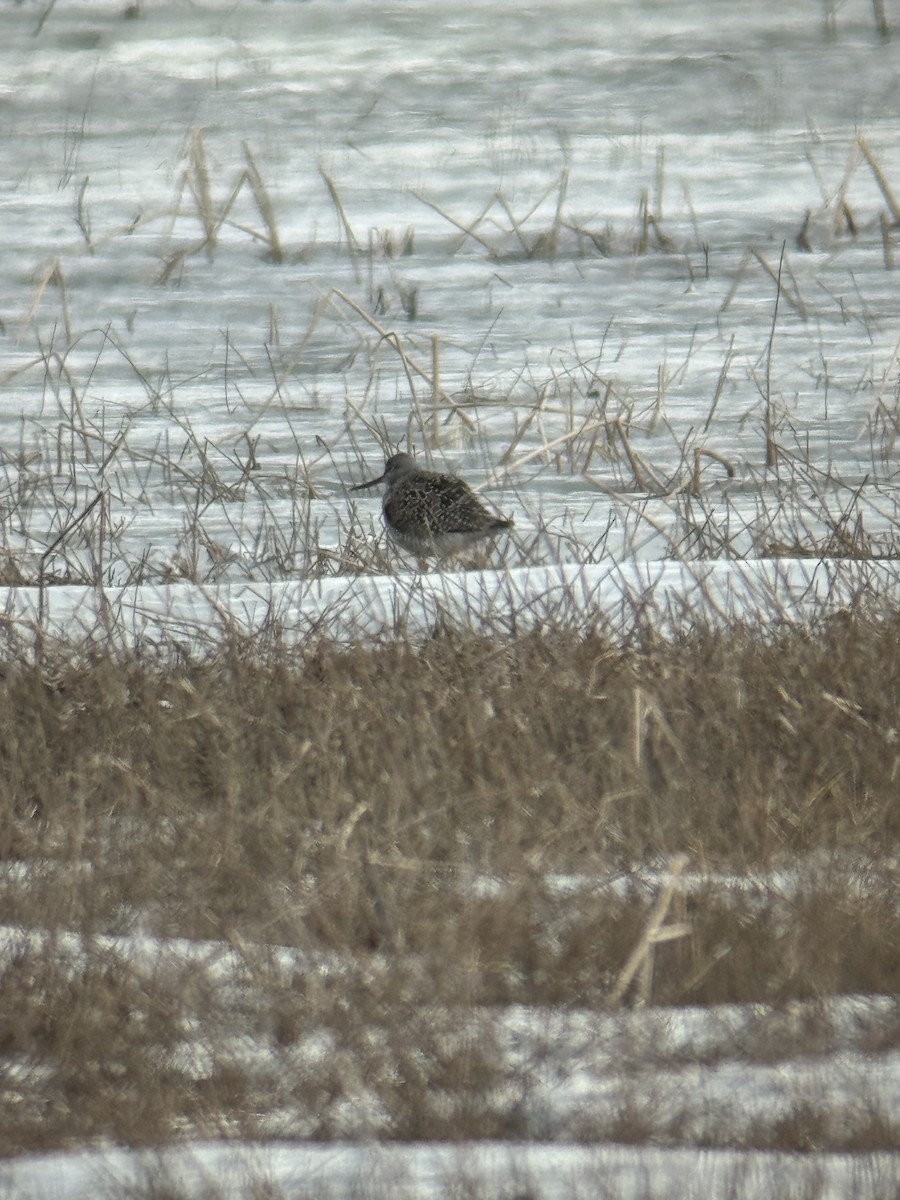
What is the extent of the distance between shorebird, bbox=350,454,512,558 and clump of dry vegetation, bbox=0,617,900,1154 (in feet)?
5.25

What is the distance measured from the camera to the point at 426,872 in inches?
109

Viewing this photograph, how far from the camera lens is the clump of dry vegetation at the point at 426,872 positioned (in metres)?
2.12

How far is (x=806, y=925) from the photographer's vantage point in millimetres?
2471

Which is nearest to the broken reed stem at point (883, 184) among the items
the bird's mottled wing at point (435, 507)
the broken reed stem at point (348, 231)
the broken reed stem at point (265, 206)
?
the broken reed stem at point (348, 231)

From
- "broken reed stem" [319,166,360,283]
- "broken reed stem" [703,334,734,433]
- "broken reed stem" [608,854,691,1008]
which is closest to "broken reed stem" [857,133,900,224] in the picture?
Answer: "broken reed stem" [703,334,734,433]

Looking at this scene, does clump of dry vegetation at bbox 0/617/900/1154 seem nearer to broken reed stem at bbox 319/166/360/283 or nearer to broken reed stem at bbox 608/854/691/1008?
broken reed stem at bbox 608/854/691/1008

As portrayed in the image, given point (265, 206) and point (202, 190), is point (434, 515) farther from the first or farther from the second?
point (202, 190)

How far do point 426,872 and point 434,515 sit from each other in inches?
129

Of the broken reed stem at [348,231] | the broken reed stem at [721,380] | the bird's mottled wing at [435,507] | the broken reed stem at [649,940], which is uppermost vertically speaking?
the broken reed stem at [649,940]

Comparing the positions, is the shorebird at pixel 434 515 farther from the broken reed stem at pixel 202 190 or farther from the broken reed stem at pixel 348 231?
the broken reed stem at pixel 202 190

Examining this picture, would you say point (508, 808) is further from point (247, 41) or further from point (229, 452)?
point (247, 41)

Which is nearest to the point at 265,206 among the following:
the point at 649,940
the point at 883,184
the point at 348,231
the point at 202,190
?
the point at 202,190

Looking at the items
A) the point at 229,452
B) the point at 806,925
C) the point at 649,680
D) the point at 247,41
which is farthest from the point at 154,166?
the point at 806,925

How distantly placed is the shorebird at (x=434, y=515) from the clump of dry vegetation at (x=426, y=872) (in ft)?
5.25
